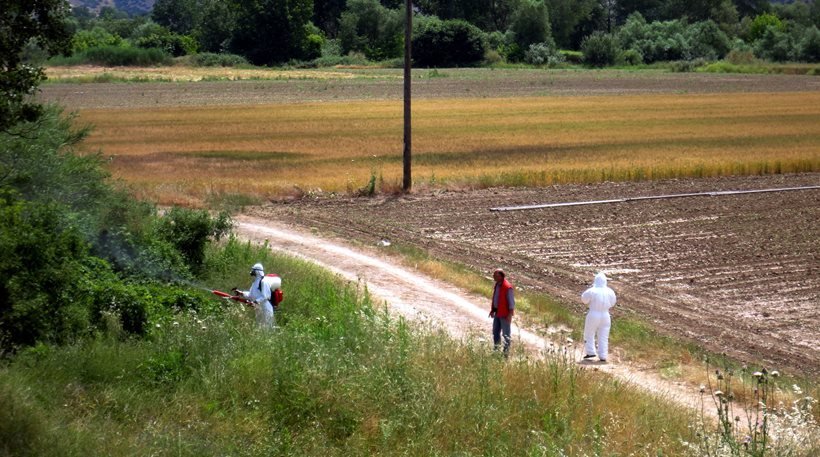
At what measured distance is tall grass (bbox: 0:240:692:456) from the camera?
1044 centimetres

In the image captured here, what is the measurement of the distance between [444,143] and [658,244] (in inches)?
920

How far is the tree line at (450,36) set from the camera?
12812 centimetres

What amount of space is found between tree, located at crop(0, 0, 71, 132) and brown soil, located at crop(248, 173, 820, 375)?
36.1 ft

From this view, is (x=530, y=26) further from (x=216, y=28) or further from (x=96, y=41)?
(x=96, y=41)

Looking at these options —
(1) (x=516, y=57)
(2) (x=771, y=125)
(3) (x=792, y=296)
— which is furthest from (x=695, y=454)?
(1) (x=516, y=57)

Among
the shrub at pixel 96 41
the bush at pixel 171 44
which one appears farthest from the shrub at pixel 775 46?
the shrub at pixel 96 41

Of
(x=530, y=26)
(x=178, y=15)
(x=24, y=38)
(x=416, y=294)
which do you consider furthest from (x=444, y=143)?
(x=178, y=15)

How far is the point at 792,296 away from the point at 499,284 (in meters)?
9.11

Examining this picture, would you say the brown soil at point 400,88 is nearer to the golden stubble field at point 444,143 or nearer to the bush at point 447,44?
the golden stubble field at point 444,143

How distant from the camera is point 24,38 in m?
14.1

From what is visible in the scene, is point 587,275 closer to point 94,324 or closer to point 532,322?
point 532,322

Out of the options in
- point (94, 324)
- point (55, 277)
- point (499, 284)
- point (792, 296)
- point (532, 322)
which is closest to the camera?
point (55, 277)

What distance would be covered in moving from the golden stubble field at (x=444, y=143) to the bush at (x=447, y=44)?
49434mm

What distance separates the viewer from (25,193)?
1922 cm
